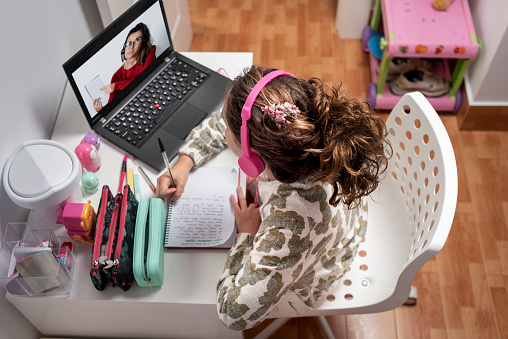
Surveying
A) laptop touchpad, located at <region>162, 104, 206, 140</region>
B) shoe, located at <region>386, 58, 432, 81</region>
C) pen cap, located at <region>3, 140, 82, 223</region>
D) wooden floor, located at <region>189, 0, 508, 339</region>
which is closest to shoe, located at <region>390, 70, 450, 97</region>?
shoe, located at <region>386, 58, 432, 81</region>

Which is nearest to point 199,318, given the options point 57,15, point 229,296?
point 229,296

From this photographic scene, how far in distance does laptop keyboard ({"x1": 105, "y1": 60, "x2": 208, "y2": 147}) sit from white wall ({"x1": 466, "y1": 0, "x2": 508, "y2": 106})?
1053mm

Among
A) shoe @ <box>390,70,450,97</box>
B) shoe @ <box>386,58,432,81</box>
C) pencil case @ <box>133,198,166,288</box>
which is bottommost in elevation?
shoe @ <box>390,70,450,97</box>

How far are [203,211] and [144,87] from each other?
41 centimetres

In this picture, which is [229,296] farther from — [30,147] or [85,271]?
[30,147]

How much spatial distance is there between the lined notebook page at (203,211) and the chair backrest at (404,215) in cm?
30

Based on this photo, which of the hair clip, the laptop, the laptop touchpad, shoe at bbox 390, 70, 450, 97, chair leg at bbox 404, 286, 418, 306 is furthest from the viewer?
shoe at bbox 390, 70, 450, 97

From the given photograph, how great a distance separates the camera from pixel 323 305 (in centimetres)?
118

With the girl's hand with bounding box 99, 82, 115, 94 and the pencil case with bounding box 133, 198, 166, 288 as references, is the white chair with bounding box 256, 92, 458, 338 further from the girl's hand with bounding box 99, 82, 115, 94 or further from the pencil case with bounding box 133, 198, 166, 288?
the girl's hand with bounding box 99, 82, 115, 94

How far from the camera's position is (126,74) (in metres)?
1.32

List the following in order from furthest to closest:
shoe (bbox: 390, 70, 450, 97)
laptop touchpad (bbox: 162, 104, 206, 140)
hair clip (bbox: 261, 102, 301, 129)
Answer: shoe (bbox: 390, 70, 450, 97), laptop touchpad (bbox: 162, 104, 206, 140), hair clip (bbox: 261, 102, 301, 129)

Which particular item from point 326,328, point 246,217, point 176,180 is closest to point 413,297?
point 326,328

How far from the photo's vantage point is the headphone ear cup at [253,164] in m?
0.98

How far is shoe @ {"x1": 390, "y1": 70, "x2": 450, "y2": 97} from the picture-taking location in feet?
6.74
